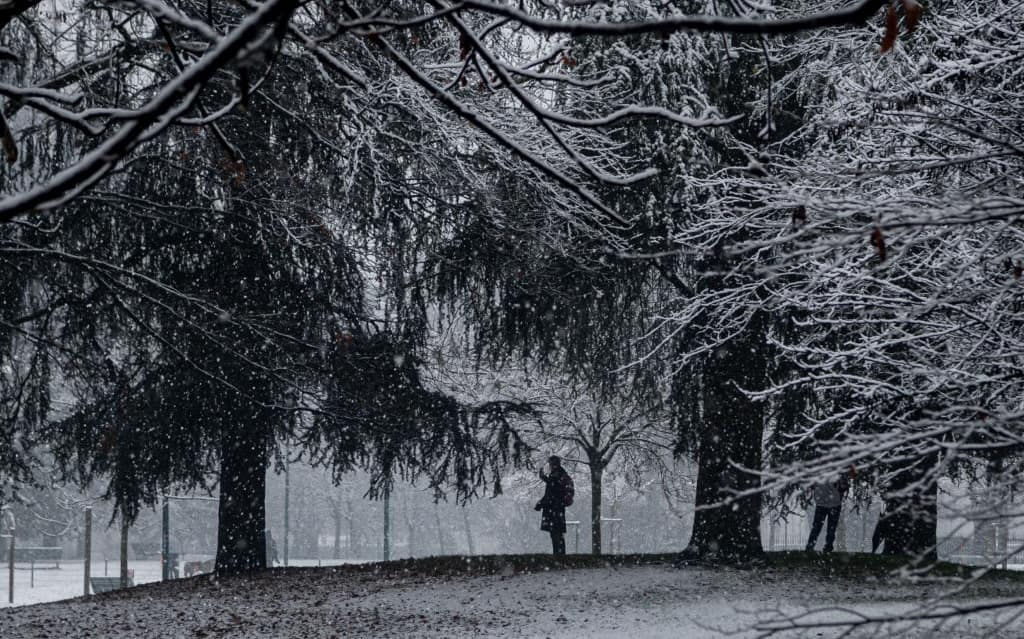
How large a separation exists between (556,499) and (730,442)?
11.4 ft

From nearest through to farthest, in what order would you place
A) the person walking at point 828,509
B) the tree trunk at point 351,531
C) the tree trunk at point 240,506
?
the tree trunk at point 240,506 → the person walking at point 828,509 → the tree trunk at point 351,531

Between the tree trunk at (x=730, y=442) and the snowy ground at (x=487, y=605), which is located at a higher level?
the tree trunk at (x=730, y=442)

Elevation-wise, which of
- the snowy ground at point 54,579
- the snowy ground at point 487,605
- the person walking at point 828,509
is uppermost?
the person walking at point 828,509

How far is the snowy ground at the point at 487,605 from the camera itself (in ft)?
26.8

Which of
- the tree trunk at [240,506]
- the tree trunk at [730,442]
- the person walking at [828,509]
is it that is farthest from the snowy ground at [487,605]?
the person walking at [828,509]

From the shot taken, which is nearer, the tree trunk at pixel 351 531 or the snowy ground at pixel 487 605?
the snowy ground at pixel 487 605

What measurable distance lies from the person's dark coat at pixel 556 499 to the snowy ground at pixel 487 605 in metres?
2.72

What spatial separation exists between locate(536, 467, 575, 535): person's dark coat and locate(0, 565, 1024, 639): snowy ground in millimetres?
2722

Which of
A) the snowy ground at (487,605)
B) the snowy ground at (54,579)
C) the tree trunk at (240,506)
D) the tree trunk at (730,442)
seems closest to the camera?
the snowy ground at (487,605)

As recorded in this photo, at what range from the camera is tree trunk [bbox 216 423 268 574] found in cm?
1296

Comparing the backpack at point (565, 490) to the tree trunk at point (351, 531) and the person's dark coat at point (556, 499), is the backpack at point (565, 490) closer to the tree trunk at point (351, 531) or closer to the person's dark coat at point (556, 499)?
the person's dark coat at point (556, 499)

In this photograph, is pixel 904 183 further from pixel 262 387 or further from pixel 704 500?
pixel 262 387

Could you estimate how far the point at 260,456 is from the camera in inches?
517

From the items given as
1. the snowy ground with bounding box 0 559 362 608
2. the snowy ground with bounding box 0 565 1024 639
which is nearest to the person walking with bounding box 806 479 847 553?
the snowy ground with bounding box 0 565 1024 639
